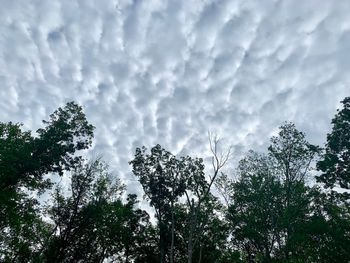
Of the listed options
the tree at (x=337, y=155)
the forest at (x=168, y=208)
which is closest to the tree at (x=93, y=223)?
the forest at (x=168, y=208)

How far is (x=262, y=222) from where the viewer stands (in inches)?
1246

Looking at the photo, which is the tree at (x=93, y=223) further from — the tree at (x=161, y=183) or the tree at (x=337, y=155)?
the tree at (x=337, y=155)

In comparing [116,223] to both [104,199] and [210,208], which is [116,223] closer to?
[104,199]

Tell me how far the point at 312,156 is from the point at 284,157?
2656 mm

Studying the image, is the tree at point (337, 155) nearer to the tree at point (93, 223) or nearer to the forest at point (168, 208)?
the forest at point (168, 208)

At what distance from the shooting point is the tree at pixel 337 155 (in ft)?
79.7

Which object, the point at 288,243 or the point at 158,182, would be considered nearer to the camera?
the point at 288,243

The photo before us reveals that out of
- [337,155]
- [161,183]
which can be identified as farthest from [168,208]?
[337,155]

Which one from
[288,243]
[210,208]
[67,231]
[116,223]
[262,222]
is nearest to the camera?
[288,243]

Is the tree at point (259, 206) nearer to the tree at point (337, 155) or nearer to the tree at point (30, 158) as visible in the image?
the tree at point (337, 155)

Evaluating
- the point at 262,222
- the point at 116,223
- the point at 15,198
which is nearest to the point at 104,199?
the point at 116,223

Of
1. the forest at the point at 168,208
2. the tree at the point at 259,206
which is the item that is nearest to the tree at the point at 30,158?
the forest at the point at 168,208

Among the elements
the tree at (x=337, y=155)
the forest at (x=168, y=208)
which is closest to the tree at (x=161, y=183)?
the forest at (x=168, y=208)

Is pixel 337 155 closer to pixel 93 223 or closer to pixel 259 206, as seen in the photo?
pixel 259 206
